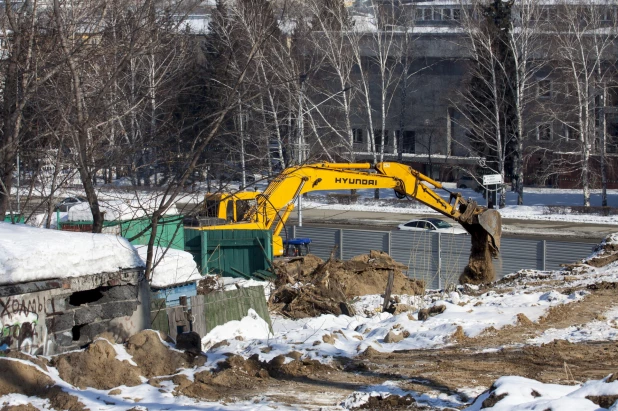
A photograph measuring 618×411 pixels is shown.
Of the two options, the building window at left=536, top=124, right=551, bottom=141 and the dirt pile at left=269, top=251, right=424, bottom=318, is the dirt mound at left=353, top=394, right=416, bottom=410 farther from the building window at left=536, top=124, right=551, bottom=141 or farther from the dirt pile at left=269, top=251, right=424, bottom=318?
the building window at left=536, top=124, right=551, bottom=141

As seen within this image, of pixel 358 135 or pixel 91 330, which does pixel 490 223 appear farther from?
pixel 358 135

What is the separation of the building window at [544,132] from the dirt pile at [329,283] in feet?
86.2

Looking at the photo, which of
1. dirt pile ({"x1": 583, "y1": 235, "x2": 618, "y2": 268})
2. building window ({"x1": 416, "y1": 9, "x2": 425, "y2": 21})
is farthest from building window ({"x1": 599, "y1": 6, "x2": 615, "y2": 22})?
dirt pile ({"x1": 583, "y1": 235, "x2": 618, "y2": 268})

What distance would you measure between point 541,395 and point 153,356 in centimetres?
374

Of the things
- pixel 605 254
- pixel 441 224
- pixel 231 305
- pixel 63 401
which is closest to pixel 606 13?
pixel 441 224

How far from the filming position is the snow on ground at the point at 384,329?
9.15 meters

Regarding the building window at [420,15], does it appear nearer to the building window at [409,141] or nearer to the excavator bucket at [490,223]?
the building window at [409,141]

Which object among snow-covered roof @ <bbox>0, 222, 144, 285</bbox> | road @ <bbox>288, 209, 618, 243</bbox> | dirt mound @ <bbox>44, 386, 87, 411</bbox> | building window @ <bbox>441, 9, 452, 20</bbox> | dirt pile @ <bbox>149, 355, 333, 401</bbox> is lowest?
road @ <bbox>288, 209, 618, 243</bbox>

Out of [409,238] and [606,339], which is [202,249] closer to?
[409,238]

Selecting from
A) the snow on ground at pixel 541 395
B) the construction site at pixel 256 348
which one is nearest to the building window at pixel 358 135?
the construction site at pixel 256 348

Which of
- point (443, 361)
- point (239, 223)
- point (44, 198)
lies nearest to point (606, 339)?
point (443, 361)

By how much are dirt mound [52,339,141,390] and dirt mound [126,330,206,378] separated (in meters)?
0.17

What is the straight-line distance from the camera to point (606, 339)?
9.53 meters

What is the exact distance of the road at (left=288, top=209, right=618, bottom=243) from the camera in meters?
32.7
